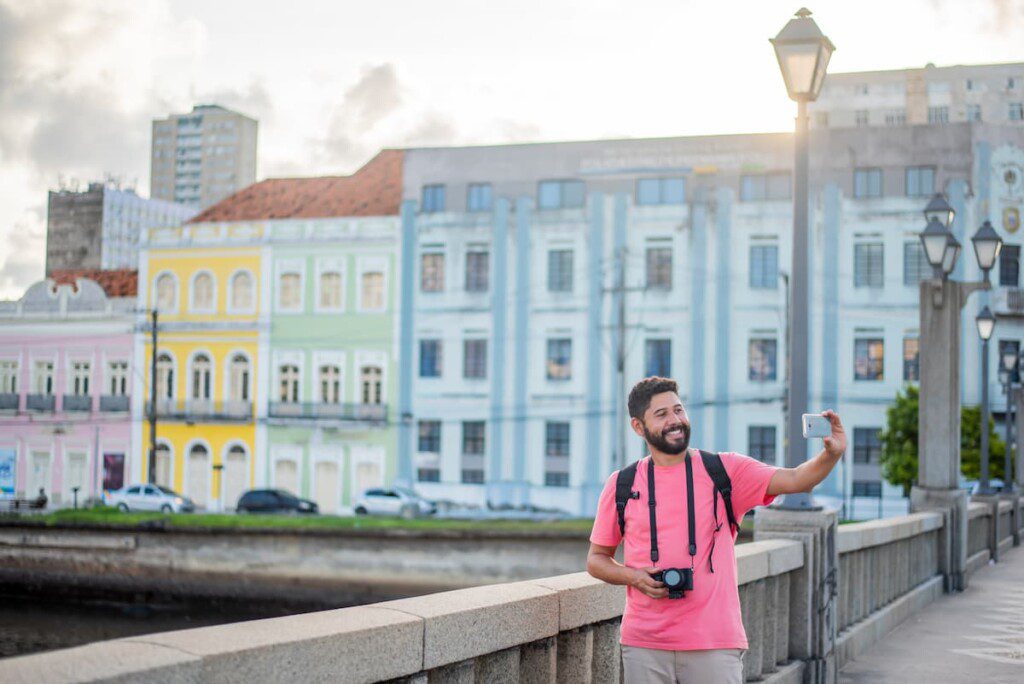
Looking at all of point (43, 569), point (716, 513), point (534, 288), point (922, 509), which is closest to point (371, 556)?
point (43, 569)

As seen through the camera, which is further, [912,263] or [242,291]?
[242,291]

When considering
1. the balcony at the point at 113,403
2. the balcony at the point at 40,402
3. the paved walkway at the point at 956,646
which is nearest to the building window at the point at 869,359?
the balcony at the point at 113,403

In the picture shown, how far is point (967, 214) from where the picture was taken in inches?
1921

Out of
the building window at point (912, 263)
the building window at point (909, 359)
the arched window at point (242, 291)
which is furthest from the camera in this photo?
the arched window at point (242, 291)

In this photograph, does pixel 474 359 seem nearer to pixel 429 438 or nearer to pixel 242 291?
pixel 429 438

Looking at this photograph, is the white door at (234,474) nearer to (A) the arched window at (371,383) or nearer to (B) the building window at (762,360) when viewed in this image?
(A) the arched window at (371,383)

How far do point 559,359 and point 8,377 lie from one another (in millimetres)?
25422

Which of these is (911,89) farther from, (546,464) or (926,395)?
(926,395)

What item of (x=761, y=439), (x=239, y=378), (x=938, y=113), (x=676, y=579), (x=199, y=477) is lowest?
(x=199, y=477)

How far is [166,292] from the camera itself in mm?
55719

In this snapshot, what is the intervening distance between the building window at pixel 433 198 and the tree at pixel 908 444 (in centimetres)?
1979

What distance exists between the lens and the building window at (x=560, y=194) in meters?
51.6

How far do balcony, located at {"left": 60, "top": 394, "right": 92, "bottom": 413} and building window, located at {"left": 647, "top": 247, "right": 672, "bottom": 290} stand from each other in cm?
2503

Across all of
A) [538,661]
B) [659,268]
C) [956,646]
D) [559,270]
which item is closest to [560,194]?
[559,270]
